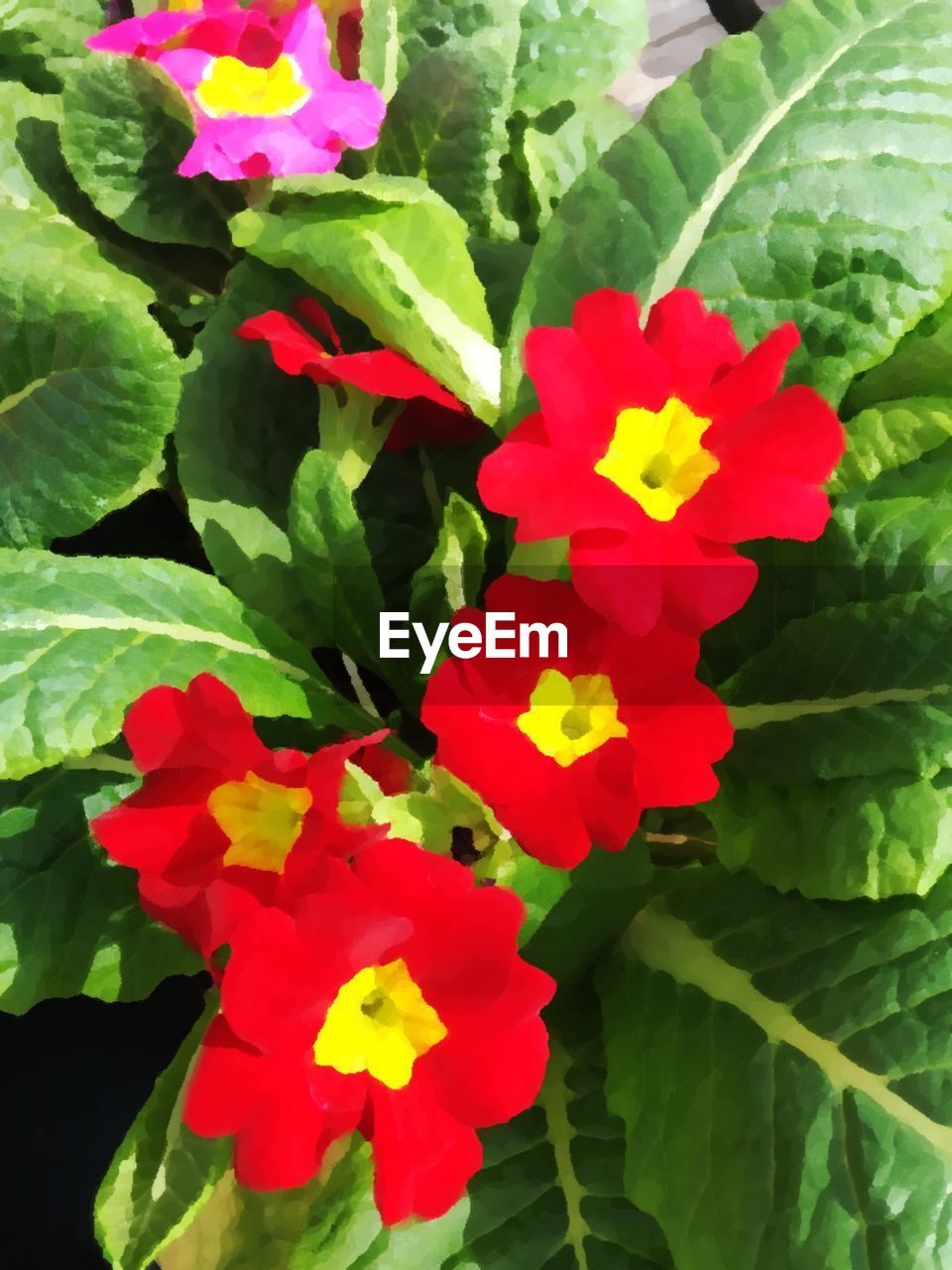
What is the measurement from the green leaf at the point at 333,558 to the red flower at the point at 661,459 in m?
0.13

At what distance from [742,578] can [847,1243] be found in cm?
29

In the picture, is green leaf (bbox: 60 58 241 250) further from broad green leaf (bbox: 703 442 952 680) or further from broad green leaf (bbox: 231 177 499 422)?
broad green leaf (bbox: 703 442 952 680)

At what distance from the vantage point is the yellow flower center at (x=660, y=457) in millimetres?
518

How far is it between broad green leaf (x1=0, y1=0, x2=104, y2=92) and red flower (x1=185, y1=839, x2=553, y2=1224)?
0.73 meters

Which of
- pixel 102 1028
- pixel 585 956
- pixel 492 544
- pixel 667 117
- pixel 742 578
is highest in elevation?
pixel 667 117

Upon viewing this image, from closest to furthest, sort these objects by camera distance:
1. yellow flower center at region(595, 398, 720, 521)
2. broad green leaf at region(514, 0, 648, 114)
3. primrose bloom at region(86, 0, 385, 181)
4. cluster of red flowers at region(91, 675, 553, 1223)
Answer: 1. cluster of red flowers at region(91, 675, 553, 1223)
2. yellow flower center at region(595, 398, 720, 521)
3. primrose bloom at region(86, 0, 385, 181)
4. broad green leaf at region(514, 0, 648, 114)

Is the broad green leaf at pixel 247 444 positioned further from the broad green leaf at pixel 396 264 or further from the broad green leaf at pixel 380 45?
the broad green leaf at pixel 380 45

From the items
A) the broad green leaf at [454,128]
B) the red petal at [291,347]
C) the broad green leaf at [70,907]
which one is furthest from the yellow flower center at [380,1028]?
the broad green leaf at [454,128]

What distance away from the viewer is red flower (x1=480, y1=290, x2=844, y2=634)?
0.47 metres

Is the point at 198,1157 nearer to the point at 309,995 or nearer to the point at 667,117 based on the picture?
the point at 309,995

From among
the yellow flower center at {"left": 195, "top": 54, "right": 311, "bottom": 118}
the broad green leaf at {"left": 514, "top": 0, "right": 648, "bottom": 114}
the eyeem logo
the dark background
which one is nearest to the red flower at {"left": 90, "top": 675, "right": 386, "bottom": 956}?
the eyeem logo

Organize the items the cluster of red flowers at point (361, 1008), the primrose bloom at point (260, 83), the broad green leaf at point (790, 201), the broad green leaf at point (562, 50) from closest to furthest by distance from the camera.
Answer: the cluster of red flowers at point (361, 1008) → the broad green leaf at point (790, 201) → the primrose bloom at point (260, 83) → the broad green leaf at point (562, 50)

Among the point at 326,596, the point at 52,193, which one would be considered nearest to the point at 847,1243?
the point at 326,596

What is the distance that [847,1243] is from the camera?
474mm
